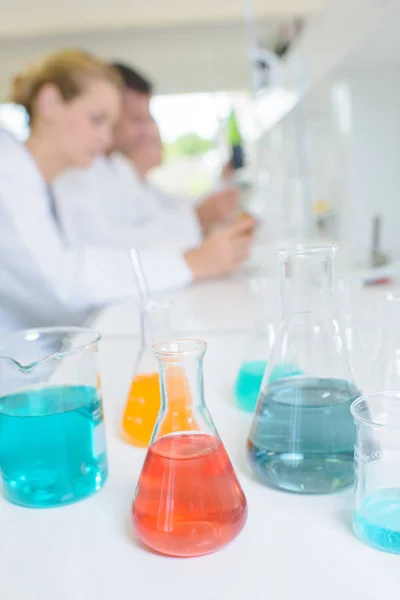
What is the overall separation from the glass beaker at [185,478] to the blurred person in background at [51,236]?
3.37 feet

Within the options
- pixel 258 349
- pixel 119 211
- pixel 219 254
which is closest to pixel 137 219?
pixel 119 211

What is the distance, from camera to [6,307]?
157 cm

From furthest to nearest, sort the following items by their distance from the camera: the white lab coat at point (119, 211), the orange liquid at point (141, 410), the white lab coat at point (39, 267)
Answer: the white lab coat at point (119, 211) < the white lab coat at point (39, 267) < the orange liquid at point (141, 410)

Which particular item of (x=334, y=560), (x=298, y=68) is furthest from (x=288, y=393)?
(x=298, y=68)

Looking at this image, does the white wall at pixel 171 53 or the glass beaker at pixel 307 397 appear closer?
the glass beaker at pixel 307 397

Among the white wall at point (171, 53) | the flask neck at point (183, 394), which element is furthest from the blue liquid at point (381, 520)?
the white wall at point (171, 53)

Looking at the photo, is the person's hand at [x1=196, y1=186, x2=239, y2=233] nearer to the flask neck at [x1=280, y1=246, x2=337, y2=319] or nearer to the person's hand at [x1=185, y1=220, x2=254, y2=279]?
the person's hand at [x1=185, y1=220, x2=254, y2=279]

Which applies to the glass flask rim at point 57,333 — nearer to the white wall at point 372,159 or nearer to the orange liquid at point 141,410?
the orange liquid at point 141,410

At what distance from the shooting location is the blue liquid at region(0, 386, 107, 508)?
521 mm

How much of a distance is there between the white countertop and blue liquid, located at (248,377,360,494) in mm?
18

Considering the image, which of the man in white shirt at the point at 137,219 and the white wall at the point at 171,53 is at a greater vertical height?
the white wall at the point at 171,53

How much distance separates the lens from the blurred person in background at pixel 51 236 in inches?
56.1

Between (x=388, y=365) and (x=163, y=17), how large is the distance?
3.06 metres

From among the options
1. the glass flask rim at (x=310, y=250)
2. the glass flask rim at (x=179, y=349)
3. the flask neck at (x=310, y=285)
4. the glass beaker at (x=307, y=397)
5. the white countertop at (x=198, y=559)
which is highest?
the glass flask rim at (x=310, y=250)
